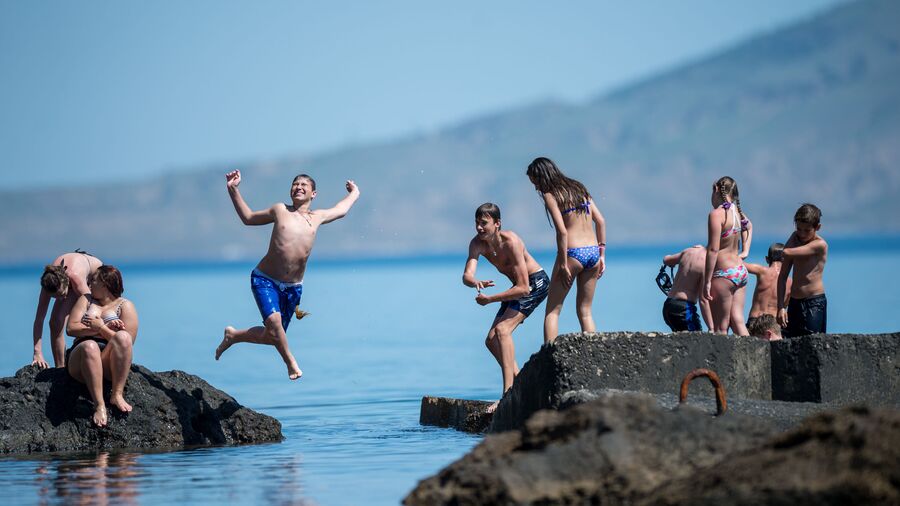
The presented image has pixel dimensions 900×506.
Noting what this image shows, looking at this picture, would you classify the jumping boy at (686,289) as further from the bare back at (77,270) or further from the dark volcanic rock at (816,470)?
the dark volcanic rock at (816,470)

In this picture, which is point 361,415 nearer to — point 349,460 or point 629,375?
point 349,460

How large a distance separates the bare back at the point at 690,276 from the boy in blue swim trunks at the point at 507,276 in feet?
4.82

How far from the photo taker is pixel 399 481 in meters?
9.42

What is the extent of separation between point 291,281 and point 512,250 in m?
1.90

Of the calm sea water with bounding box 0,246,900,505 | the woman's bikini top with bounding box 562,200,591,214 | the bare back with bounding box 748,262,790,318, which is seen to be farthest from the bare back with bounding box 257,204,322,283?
the bare back with bounding box 748,262,790,318

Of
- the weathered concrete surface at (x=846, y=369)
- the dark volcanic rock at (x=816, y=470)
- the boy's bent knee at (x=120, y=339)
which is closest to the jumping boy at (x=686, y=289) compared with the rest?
the weathered concrete surface at (x=846, y=369)

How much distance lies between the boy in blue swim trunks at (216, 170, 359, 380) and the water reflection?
60.2 inches

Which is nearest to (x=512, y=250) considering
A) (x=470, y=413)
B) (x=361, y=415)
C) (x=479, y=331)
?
(x=470, y=413)

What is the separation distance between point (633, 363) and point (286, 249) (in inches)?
132

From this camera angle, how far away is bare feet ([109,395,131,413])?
1143 cm

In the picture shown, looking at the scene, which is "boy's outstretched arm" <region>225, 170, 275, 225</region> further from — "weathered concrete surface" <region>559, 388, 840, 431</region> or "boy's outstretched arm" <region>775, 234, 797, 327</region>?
"boy's outstretched arm" <region>775, 234, 797, 327</region>

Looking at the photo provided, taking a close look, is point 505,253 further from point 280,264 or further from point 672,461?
point 672,461

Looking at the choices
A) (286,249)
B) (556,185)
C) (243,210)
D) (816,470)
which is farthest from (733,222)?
(816,470)

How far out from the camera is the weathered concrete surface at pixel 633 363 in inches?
387
